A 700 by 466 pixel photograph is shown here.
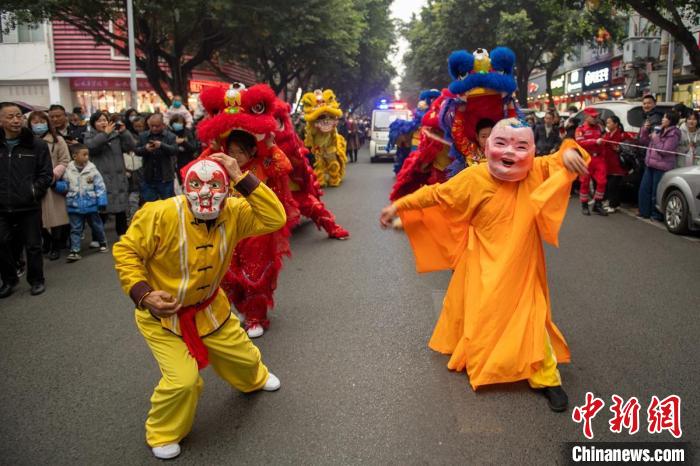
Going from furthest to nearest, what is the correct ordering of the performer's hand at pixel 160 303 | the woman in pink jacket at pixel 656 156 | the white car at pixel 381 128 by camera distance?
the white car at pixel 381 128 < the woman in pink jacket at pixel 656 156 < the performer's hand at pixel 160 303

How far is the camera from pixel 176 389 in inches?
126

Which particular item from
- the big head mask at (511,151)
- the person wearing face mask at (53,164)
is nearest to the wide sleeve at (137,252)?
the big head mask at (511,151)

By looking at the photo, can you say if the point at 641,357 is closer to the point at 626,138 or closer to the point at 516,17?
the point at 626,138

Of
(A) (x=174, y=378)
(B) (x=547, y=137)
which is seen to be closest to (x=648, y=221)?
(B) (x=547, y=137)

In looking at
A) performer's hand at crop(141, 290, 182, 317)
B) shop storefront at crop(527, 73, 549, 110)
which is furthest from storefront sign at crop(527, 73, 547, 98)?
performer's hand at crop(141, 290, 182, 317)

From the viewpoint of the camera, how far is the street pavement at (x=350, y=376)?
11.1ft

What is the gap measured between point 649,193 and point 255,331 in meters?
7.87

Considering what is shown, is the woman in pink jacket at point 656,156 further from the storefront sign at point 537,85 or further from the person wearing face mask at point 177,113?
the storefront sign at point 537,85

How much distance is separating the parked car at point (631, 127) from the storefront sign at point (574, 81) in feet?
77.5

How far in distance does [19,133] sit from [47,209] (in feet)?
5.38

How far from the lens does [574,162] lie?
11.8 ft

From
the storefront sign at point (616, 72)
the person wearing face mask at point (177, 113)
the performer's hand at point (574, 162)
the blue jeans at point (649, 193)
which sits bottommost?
the blue jeans at point (649, 193)

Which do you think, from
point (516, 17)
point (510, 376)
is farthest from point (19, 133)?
point (516, 17)

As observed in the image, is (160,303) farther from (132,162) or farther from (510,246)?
(132,162)
